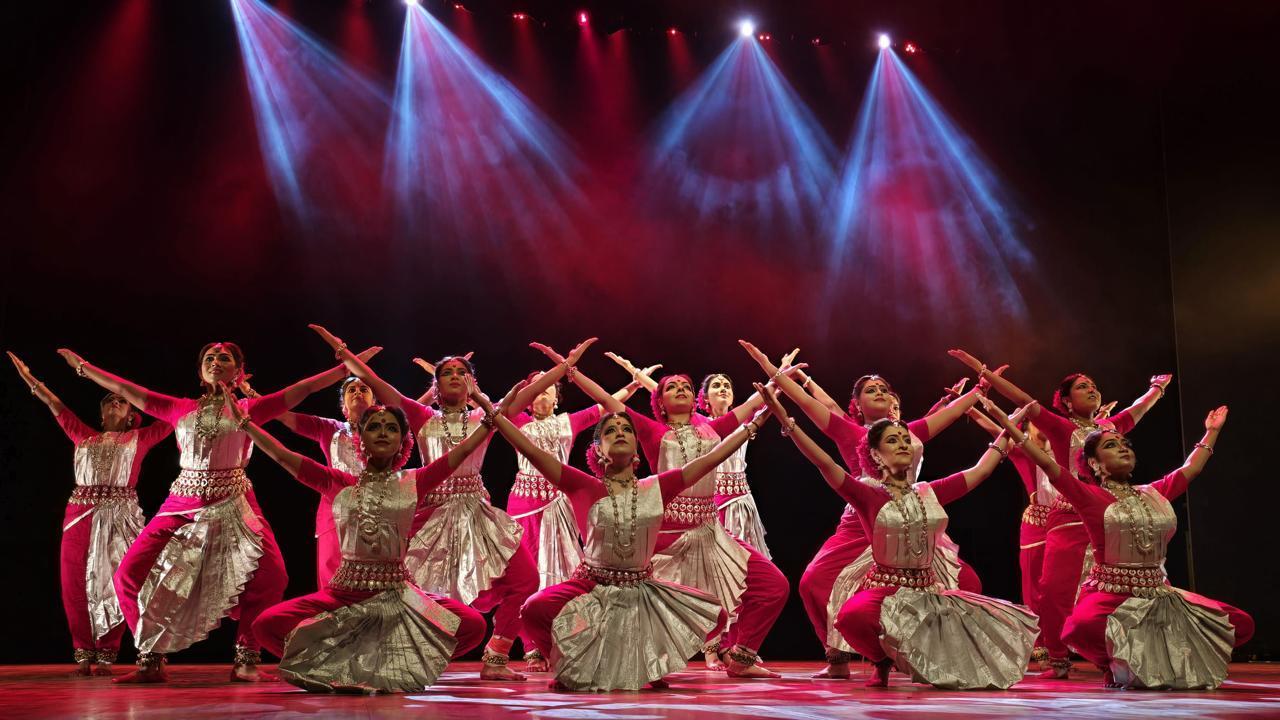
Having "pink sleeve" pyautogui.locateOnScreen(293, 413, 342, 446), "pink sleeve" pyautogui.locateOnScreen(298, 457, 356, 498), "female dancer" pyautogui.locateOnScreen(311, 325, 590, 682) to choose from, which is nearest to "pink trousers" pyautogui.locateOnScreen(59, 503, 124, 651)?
"pink sleeve" pyautogui.locateOnScreen(293, 413, 342, 446)

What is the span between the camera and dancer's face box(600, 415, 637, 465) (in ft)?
13.8

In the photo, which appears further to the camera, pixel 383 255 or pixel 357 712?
pixel 383 255

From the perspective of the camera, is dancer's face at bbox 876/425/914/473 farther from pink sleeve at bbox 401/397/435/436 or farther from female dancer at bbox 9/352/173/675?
female dancer at bbox 9/352/173/675

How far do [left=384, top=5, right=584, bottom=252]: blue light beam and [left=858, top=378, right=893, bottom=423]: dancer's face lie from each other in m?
2.46

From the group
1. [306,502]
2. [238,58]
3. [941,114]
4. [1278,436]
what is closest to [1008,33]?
[941,114]

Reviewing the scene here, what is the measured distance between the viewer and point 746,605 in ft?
15.6

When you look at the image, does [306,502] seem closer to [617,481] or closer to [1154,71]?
[617,481]

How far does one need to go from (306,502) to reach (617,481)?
9.07 ft

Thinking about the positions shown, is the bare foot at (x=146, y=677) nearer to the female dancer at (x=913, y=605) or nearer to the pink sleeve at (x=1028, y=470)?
the female dancer at (x=913, y=605)

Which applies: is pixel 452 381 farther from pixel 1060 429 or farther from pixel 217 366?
pixel 1060 429

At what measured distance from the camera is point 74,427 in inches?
215

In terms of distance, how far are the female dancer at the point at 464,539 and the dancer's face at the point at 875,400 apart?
172 centimetres

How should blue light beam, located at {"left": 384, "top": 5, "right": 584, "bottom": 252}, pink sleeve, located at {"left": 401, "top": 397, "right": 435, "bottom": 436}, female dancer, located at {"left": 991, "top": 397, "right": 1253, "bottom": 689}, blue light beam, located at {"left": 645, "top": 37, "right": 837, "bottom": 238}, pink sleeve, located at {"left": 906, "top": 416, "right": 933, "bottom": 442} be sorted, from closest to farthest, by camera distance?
female dancer, located at {"left": 991, "top": 397, "right": 1253, "bottom": 689} → pink sleeve, located at {"left": 401, "top": 397, "right": 435, "bottom": 436} → pink sleeve, located at {"left": 906, "top": 416, "right": 933, "bottom": 442} → blue light beam, located at {"left": 384, "top": 5, "right": 584, "bottom": 252} → blue light beam, located at {"left": 645, "top": 37, "right": 837, "bottom": 238}

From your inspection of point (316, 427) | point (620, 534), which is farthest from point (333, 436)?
point (620, 534)
